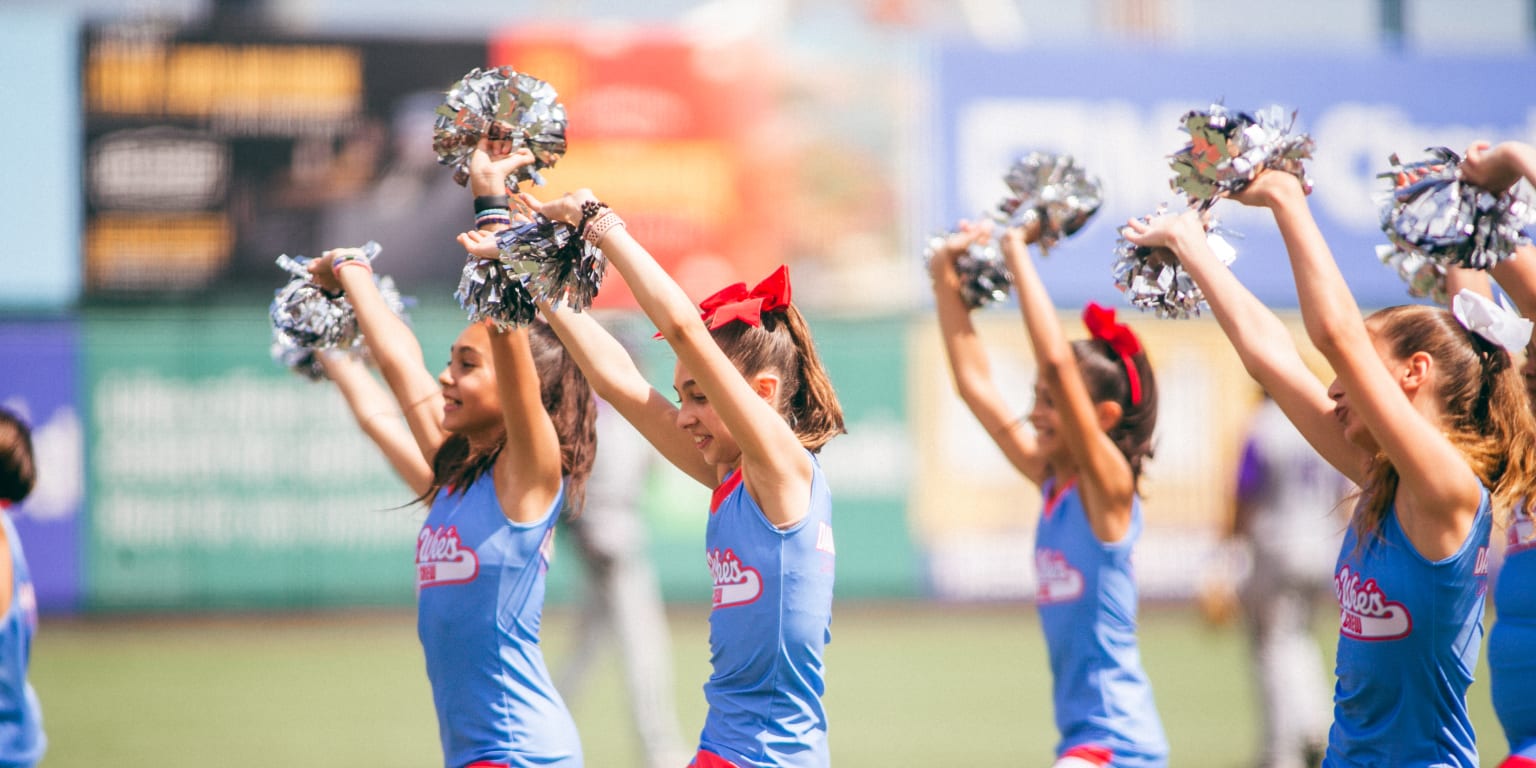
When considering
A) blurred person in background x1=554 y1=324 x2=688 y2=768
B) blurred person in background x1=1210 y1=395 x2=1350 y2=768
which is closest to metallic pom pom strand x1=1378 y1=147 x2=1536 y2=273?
blurred person in background x1=1210 y1=395 x2=1350 y2=768

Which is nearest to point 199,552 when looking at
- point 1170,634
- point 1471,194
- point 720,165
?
point 720,165

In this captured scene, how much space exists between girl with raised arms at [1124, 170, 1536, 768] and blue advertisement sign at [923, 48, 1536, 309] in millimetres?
9912

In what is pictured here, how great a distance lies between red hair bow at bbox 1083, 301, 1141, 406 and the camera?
4.19 m

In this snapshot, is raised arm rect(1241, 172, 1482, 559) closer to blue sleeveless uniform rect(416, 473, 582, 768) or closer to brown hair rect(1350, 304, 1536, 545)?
brown hair rect(1350, 304, 1536, 545)

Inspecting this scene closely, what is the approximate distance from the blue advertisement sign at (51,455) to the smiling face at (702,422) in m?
9.95

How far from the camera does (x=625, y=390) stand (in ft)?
10.9

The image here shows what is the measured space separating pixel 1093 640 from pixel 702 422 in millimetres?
1517

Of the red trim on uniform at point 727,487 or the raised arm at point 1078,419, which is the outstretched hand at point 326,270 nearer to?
the red trim on uniform at point 727,487

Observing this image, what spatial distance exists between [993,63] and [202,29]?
6.97m

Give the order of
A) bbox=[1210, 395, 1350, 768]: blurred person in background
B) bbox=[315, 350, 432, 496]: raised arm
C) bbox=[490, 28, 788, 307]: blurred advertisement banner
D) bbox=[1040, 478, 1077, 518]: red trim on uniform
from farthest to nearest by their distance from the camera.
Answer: bbox=[490, 28, 788, 307]: blurred advertisement banner → bbox=[1210, 395, 1350, 768]: blurred person in background → bbox=[1040, 478, 1077, 518]: red trim on uniform → bbox=[315, 350, 432, 496]: raised arm

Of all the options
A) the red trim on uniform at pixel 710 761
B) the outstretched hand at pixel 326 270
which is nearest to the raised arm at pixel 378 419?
the outstretched hand at pixel 326 270

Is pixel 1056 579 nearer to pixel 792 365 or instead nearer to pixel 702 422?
pixel 792 365

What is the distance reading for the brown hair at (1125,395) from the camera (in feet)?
13.8

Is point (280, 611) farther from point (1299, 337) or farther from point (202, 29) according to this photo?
point (1299, 337)
